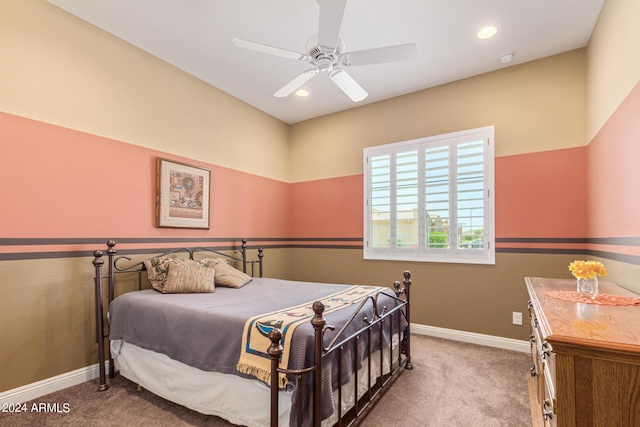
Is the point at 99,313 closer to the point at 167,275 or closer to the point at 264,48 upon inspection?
the point at 167,275

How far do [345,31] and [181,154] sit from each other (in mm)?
2137

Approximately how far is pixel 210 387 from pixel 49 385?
1496 mm

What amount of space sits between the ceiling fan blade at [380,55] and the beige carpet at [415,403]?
254 cm

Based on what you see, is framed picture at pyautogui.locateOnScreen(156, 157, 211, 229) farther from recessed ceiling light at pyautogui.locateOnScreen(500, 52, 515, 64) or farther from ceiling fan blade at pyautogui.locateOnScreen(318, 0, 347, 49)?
recessed ceiling light at pyautogui.locateOnScreen(500, 52, 515, 64)

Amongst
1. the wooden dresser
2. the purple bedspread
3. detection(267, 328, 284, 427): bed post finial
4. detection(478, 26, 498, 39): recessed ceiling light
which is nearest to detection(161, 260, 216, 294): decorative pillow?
the purple bedspread

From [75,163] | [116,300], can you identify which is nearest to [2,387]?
[116,300]

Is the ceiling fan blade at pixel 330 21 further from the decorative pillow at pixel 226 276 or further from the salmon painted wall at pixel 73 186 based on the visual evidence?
the decorative pillow at pixel 226 276

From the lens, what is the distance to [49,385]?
2.45m

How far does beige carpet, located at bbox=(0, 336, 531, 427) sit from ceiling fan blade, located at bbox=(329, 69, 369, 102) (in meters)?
2.57

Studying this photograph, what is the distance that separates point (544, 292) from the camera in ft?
6.28

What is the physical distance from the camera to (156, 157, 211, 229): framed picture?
326 centimetres

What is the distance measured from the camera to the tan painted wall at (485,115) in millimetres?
3135

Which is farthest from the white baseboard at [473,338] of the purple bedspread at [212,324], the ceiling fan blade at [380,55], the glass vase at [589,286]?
the ceiling fan blade at [380,55]

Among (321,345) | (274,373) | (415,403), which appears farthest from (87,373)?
(415,403)
